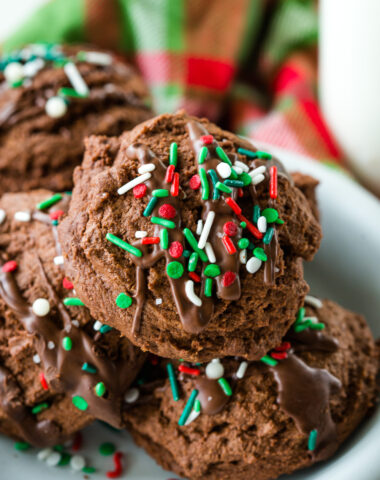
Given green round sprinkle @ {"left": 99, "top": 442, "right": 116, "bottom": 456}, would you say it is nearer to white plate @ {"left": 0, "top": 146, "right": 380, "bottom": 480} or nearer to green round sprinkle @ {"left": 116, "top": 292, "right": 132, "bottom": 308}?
white plate @ {"left": 0, "top": 146, "right": 380, "bottom": 480}

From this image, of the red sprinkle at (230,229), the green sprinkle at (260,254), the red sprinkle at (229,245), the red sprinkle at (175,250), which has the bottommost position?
the red sprinkle at (175,250)

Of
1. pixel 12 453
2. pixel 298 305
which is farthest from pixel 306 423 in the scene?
pixel 12 453

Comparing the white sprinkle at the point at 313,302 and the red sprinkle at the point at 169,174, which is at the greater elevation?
the red sprinkle at the point at 169,174

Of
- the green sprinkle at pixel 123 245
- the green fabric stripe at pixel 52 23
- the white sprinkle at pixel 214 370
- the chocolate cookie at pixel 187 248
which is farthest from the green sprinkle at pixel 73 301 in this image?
the green fabric stripe at pixel 52 23

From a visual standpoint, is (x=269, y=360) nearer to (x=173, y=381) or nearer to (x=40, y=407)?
(x=173, y=381)

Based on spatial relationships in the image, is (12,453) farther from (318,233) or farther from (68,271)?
(318,233)

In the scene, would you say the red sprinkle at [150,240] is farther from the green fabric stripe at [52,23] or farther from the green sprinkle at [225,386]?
the green fabric stripe at [52,23]
